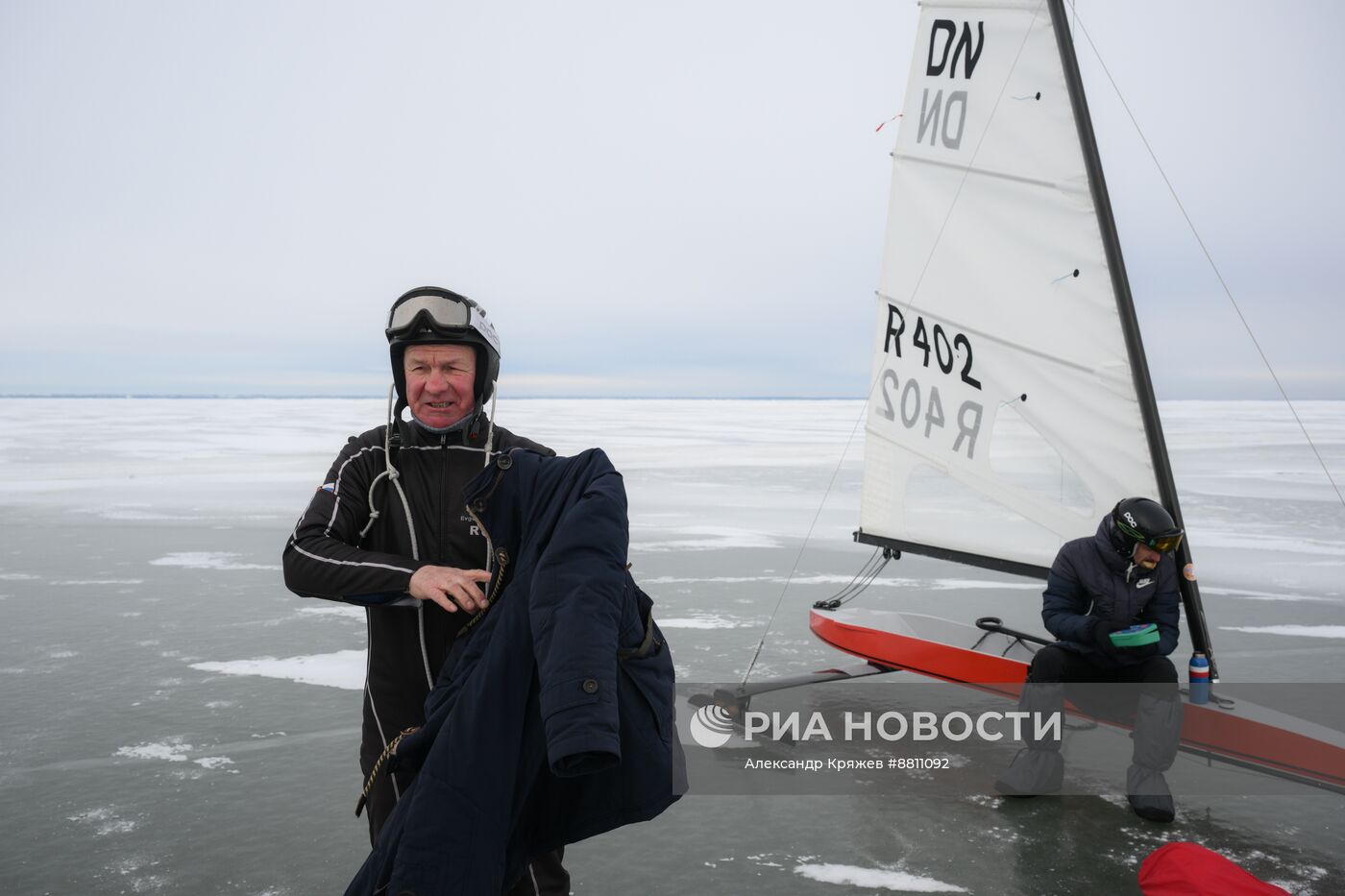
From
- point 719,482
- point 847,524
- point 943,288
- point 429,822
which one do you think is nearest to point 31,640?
point 429,822

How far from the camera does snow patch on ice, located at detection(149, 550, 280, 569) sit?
9.20m

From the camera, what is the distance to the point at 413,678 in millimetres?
2270

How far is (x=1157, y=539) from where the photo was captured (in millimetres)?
4035

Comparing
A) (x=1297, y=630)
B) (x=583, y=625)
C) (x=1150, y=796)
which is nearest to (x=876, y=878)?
(x=1150, y=796)

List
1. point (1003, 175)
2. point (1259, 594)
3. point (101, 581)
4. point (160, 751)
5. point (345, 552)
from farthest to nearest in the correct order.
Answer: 1. point (101, 581)
2. point (1259, 594)
3. point (1003, 175)
4. point (160, 751)
5. point (345, 552)

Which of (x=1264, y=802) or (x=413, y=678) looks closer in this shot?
(x=413, y=678)

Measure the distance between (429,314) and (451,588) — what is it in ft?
2.19

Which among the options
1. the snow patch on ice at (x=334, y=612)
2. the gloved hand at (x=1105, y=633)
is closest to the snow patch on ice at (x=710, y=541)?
the snow patch on ice at (x=334, y=612)

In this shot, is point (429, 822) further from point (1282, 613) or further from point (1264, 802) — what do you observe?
point (1282, 613)

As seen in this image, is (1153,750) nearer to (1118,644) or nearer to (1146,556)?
(1118,644)

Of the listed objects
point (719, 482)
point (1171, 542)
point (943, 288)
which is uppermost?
point (943, 288)

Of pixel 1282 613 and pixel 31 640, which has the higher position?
pixel 1282 613

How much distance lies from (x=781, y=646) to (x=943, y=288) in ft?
9.17

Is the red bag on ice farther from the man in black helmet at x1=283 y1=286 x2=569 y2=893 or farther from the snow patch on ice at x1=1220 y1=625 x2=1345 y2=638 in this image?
the snow patch on ice at x1=1220 y1=625 x2=1345 y2=638
